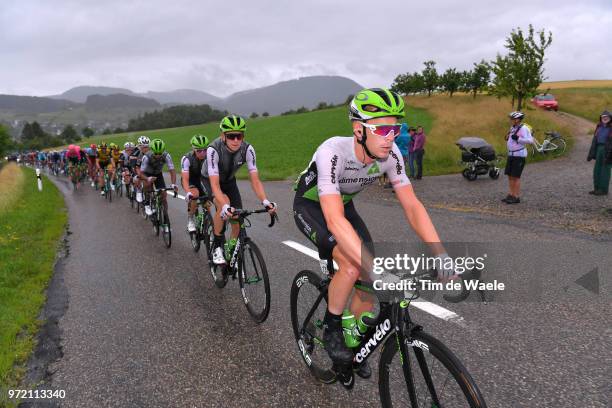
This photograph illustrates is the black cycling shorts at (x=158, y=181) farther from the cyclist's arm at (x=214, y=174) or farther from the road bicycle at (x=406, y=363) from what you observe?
the road bicycle at (x=406, y=363)

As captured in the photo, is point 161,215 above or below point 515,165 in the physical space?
below

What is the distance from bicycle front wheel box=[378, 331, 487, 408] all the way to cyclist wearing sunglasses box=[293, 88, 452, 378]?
363 mm

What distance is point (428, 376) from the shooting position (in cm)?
224

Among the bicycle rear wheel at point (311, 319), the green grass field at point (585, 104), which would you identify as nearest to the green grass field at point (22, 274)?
the bicycle rear wheel at point (311, 319)

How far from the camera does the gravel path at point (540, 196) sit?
27.1 ft

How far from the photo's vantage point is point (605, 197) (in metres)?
9.88

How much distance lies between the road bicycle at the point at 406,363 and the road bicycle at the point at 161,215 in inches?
214

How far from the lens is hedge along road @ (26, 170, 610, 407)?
315 cm

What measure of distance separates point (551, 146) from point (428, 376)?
21.0 m

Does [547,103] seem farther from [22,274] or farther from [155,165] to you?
[22,274]

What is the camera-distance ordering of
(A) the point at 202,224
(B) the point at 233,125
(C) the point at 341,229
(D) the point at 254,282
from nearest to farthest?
(C) the point at 341,229 < (D) the point at 254,282 < (B) the point at 233,125 < (A) the point at 202,224

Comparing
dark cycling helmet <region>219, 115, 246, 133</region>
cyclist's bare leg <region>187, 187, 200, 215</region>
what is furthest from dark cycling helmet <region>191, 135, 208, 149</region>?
dark cycling helmet <region>219, 115, 246, 133</region>

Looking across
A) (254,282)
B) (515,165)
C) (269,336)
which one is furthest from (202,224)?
(515,165)

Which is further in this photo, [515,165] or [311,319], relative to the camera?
[515,165]
